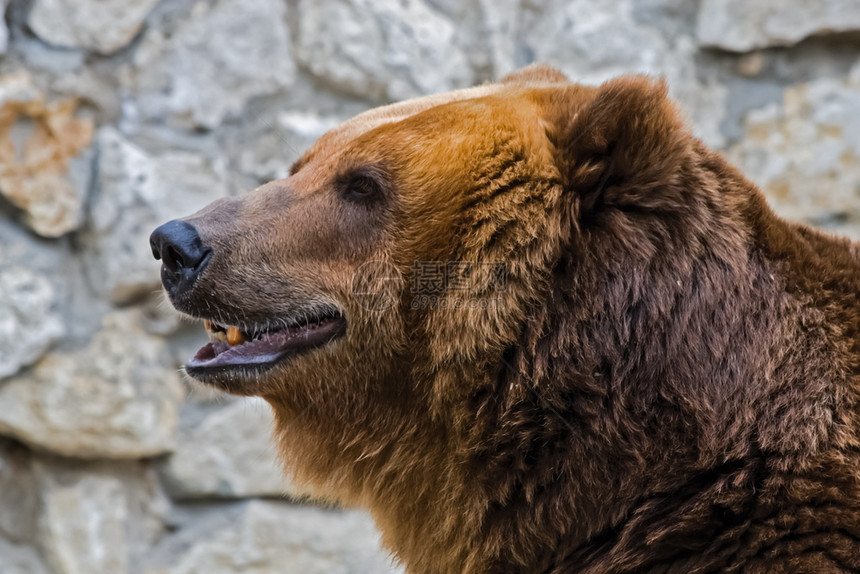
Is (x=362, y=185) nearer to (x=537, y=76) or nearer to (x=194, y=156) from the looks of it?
(x=537, y=76)

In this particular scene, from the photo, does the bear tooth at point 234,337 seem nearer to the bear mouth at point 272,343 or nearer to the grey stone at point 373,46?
the bear mouth at point 272,343

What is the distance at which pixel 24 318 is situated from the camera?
2.75m

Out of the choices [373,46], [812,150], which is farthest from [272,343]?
[812,150]

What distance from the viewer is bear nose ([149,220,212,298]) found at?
1.64 metres

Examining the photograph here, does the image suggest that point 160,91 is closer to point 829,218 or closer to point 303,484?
point 303,484

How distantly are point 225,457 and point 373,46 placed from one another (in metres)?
1.65

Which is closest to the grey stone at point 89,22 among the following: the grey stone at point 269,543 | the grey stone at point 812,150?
the grey stone at point 269,543

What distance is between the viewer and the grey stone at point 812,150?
3.13 meters

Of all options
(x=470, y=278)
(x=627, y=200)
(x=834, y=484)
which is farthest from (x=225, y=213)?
(x=834, y=484)

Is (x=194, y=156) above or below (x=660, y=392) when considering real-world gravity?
above

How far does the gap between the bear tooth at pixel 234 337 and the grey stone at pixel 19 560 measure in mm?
1752

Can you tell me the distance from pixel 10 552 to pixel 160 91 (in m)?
1.73

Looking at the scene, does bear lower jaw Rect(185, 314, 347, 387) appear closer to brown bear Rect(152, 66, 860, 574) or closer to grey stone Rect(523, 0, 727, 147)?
brown bear Rect(152, 66, 860, 574)

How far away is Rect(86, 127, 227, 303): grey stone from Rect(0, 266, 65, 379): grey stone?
0.58 ft
